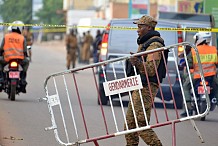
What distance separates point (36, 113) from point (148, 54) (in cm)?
581

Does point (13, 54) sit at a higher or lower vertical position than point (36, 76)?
higher

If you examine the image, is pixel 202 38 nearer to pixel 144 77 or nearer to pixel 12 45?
pixel 12 45

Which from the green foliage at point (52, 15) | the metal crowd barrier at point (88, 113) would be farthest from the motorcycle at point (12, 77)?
the green foliage at point (52, 15)

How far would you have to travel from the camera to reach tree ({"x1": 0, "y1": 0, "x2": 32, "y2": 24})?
19895 mm


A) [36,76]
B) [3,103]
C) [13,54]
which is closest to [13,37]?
[13,54]

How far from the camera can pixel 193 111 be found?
15273mm

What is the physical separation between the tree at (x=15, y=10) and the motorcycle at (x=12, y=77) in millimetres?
2987

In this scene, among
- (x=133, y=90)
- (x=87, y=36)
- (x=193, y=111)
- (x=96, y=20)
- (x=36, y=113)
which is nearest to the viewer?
(x=133, y=90)

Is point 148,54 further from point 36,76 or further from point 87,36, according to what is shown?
point 87,36

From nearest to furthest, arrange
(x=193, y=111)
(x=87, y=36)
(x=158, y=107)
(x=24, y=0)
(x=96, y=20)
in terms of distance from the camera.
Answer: (x=193, y=111) < (x=158, y=107) < (x=24, y=0) < (x=87, y=36) < (x=96, y=20)

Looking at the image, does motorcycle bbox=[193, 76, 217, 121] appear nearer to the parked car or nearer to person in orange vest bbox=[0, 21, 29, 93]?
the parked car

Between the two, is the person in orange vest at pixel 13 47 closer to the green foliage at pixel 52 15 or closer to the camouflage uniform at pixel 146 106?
the camouflage uniform at pixel 146 106

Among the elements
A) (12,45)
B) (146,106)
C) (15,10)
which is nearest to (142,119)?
(146,106)

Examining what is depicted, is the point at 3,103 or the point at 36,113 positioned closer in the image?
the point at 36,113
